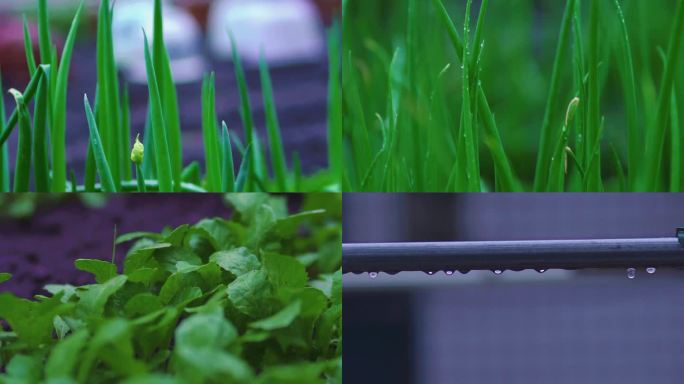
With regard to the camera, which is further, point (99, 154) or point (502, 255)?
point (99, 154)

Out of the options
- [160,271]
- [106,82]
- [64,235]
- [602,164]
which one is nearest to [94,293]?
[160,271]

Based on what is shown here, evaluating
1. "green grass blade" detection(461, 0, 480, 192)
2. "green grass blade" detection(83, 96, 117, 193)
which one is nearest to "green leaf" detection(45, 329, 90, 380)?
"green grass blade" detection(83, 96, 117, 193)

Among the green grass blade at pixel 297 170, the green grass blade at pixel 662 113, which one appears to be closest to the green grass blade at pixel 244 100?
the green grass blade at pixel 297 170

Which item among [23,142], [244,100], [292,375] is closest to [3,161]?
[23,142]

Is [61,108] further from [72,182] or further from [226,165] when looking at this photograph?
[226,165]

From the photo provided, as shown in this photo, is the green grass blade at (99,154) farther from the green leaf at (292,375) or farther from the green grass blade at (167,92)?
the green leaf at (292,375)

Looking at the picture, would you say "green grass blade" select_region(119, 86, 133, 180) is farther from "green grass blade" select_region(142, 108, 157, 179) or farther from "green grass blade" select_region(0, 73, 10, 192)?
"green grass blade" select_region(0, 73, 10, 192)
